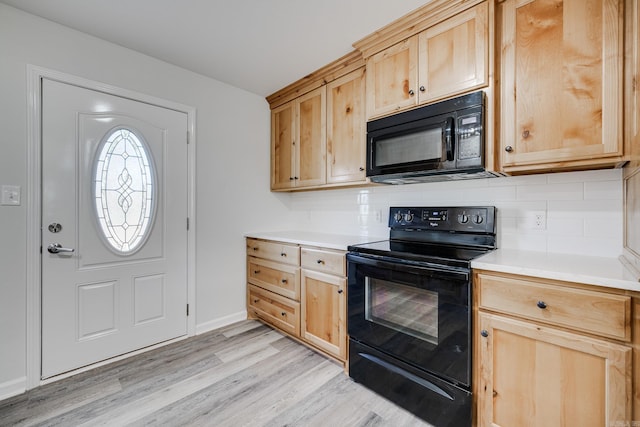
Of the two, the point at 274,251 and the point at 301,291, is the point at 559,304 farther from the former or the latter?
the point at 274,251

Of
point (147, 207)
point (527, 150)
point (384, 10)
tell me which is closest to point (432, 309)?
point (527, 150)

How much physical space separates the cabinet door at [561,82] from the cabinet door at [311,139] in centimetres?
143

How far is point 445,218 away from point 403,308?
73 centimetres

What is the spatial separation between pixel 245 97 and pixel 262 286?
6.57 feet

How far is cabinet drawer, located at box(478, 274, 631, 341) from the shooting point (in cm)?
104

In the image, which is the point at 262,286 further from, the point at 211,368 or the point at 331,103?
the point at 331,103

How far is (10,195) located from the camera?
1776mm

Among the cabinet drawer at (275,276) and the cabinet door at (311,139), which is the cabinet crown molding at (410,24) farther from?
the cabinet drawer at (275,276)

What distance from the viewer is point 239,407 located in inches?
66.2

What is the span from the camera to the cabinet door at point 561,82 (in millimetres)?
1254

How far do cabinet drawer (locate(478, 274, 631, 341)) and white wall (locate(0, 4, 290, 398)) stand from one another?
232cm

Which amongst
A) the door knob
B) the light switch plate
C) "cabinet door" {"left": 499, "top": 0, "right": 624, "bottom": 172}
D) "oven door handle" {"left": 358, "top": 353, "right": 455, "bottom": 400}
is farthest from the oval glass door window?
"cabinet door" {"left": 499, "top": 0, "right": 624, "bottom": 172}

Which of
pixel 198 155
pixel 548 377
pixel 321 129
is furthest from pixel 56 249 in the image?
pixel 548 377

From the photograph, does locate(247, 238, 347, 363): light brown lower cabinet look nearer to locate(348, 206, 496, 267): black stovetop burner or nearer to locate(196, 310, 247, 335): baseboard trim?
locate(196, 310, 247, 335): baseboard trim
